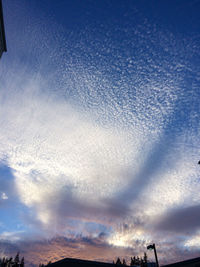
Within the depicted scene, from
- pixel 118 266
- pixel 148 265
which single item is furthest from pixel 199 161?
pixel 118 266

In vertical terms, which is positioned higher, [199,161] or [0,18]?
[0,18]

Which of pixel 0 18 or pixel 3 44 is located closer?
pixel 0 18

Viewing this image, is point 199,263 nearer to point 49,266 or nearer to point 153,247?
point 153,247

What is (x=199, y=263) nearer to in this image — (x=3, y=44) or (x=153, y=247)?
(x=153, y=247)

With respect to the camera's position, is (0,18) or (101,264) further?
(0,18)

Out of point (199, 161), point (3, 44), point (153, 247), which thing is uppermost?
point (3, 44)

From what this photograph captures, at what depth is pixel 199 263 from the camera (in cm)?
1942

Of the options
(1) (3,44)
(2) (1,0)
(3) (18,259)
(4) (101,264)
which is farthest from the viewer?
(3) (18,259)

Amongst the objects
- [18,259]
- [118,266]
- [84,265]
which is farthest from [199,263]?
[18,259]

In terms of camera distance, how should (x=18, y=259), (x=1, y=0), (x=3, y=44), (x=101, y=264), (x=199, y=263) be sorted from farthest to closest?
(x=18, y=259) < (x=3, y=44) < (x=1, y=0) < (x=101, y=264) < (x=199, y=263)

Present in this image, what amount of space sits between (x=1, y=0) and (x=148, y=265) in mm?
38115

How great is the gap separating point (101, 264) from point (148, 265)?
5.57 metres

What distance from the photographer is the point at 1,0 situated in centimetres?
2383

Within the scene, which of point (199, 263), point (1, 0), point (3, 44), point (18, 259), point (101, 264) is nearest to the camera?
point (199, 263)
